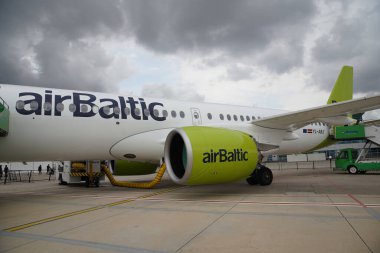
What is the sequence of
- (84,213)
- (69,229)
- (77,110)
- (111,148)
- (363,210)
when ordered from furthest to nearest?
(111,148)
(77,110)
(84,213)
(363,210)
(69,229)

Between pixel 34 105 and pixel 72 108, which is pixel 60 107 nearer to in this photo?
pixel 72 108

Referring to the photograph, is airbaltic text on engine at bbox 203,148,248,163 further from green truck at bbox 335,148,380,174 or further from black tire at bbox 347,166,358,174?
black tire at bbox 347,166,358,174

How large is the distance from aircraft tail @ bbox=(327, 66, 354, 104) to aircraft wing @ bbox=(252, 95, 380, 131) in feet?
18.5

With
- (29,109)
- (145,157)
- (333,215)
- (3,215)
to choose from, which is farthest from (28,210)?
(333,215)

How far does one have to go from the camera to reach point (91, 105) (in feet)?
27.6

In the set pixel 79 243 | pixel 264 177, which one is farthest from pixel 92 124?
pixel 264 177

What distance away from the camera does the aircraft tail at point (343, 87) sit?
14.1 meters

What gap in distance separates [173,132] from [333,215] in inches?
171

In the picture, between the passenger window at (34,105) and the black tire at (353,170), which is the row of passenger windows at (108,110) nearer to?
the passenger window at (34,105)

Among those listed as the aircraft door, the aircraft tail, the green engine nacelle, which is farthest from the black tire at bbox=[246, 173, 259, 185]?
→ the aircraft tail

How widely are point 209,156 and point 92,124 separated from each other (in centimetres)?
383

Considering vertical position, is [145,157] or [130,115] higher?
[130,115]

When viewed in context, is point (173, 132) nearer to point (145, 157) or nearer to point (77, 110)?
point (145, 157)

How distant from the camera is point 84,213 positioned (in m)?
5.62
